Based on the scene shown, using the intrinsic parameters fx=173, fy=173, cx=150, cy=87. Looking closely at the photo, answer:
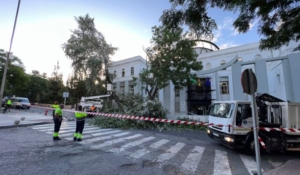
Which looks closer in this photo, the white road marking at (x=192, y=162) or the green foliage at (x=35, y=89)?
the white road marking at (x=192, y=162)

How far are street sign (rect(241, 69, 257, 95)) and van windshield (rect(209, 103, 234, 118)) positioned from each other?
3.46 metres

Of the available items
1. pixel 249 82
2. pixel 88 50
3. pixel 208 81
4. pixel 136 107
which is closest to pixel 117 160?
pixel 249 82

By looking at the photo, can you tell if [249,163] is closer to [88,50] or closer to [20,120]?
[20,120]

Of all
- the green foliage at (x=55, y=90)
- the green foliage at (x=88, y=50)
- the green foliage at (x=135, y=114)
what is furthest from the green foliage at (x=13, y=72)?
the green foliage at (x=135, y=114)

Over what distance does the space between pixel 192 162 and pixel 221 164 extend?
2.94 feet

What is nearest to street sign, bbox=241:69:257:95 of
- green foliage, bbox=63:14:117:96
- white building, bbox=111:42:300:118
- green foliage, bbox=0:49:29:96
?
white building, bbox=111:42:300:118

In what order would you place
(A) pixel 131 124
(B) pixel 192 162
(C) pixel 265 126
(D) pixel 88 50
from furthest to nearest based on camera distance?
(D) pixel 88 50
(A) pixel 131 124
(C) pixel 265 126
(B) pixel 192 162

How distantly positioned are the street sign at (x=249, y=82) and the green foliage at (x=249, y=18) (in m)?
1.30

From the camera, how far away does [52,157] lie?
5328 mm

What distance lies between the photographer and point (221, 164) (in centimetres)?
538

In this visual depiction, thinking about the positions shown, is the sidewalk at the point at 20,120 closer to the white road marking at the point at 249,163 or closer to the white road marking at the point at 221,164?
the white road marking at the point at 221,164

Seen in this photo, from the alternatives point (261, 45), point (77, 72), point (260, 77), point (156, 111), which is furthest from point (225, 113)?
point (77, 72)

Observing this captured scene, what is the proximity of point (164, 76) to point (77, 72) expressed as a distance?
12.9 metres

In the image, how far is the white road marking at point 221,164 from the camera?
473 centimetres
